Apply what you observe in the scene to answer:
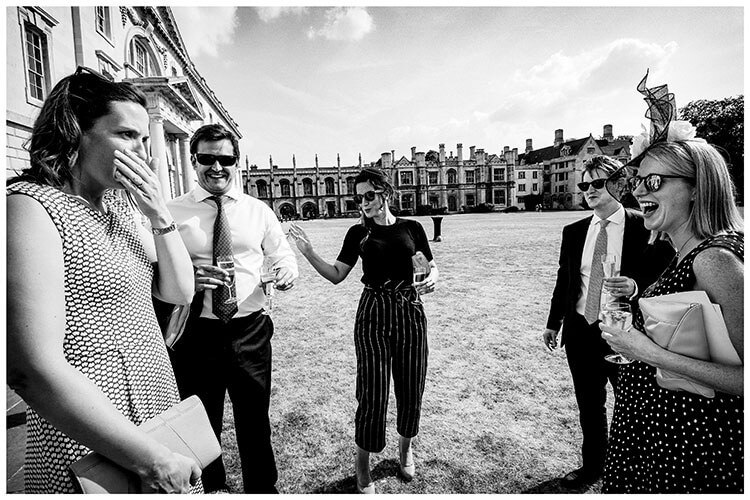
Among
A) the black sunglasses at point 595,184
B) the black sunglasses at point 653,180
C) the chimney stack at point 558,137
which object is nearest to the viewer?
the black sunglasses at point 653,180

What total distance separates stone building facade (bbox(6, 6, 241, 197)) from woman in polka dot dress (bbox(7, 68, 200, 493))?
3828mm

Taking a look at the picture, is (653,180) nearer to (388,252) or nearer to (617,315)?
(617,315)

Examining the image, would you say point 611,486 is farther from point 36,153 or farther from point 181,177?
point 181,177

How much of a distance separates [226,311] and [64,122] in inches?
54.7

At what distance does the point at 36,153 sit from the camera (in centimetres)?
129

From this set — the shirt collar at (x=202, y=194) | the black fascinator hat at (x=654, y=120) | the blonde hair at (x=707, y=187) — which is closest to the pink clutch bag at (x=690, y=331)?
the blonde hair at (x=707, y=187)

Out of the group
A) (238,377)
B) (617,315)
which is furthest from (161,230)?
(617,315)

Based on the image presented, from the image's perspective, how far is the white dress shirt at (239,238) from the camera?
2.49 metres

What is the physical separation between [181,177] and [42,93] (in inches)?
553

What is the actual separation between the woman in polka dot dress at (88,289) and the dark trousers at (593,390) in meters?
2.66

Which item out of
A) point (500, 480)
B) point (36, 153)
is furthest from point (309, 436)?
point (36, 153)

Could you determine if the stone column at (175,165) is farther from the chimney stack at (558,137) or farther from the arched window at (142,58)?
the chimney stack at (558,137)

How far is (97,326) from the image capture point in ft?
4.17

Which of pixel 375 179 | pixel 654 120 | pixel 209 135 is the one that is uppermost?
pixel 209 135
